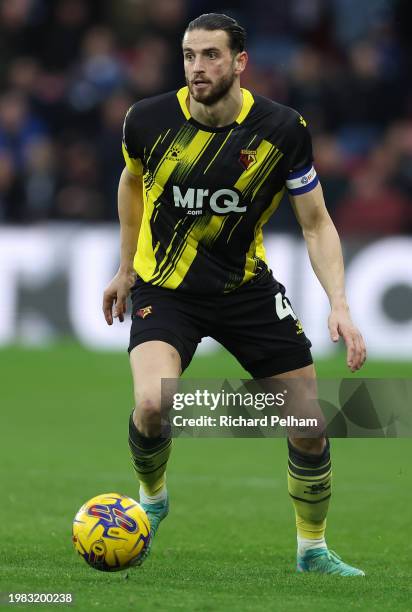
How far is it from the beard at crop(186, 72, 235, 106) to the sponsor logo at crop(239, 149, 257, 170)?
27cm

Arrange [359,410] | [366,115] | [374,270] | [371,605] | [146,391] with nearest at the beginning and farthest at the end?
[371,605] → [146,391] → [359,410] → [374,270] → [366,115]

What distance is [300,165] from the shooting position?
20.7ft

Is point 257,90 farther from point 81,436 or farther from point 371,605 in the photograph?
point 371,605

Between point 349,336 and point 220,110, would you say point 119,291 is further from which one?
point 349,336

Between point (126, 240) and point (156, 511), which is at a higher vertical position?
point (126, 240)

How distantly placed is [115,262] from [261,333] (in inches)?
330

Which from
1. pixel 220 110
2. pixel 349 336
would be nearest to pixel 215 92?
pixel 220 110

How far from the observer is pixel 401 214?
15.8 m

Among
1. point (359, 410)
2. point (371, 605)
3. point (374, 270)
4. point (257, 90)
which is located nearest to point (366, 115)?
point (257, 90)

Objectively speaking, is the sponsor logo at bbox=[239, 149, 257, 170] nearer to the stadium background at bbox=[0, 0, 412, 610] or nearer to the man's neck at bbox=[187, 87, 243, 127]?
the man's neck at bbox=[187, 87, 243, 127]

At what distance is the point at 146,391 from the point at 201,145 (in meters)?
1.17

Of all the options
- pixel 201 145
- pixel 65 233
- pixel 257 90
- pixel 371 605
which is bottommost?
pixel 65 233

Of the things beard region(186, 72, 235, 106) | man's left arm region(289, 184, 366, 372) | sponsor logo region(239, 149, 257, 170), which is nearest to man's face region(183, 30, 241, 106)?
beard region(186, 72, 235, 106)

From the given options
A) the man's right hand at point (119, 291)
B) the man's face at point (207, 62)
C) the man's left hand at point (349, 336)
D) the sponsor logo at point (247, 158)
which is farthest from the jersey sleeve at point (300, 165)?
the man's right hand at point (119, 291)
